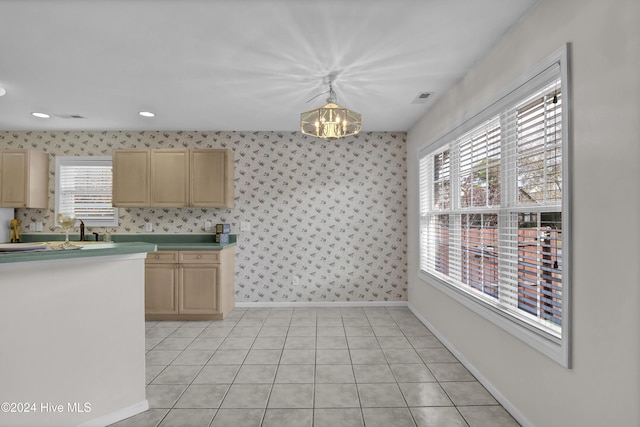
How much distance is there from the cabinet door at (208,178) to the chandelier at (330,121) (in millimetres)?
1962

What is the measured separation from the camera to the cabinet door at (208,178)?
439 centimetres

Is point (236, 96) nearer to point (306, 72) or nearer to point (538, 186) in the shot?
point (306, 72)

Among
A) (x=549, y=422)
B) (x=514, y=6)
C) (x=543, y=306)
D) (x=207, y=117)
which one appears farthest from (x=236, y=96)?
(x=549, y=422)

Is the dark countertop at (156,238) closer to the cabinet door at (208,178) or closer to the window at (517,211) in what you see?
the cabinet door at (208,178)

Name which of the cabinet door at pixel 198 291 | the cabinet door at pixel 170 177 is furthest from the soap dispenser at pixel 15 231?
the cabinet door at pixel 198 291

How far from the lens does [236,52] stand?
8.18 ft

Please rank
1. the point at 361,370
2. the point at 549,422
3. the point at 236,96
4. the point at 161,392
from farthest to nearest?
the point at 236,96 < the point at 361,370 < the point at 161,392 < the point at 549,422

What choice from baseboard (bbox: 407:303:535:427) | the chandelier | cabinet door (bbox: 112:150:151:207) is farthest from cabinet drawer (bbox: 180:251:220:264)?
baseboard (bbox: 407:303:535:427)

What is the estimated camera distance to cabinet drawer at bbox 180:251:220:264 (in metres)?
4.14

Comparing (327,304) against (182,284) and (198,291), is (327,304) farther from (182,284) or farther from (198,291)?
(182,284)

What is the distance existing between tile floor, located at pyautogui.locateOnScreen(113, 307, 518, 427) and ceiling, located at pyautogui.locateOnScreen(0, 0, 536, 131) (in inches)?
102

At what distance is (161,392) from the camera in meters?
2.45

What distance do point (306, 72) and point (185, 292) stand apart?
10.1 ft

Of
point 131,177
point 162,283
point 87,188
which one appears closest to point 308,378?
point 162,283
